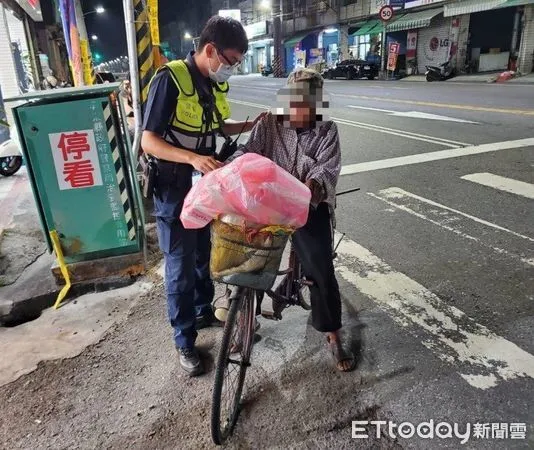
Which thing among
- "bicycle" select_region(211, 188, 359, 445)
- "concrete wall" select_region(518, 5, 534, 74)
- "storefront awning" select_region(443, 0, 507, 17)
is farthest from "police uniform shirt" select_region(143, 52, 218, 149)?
"concrete wall" select_region(518, 5, 534, 74)

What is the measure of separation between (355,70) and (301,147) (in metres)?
30.1

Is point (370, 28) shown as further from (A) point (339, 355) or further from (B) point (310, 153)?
(A) point (339, 355)

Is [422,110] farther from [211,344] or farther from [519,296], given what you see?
[211,344]

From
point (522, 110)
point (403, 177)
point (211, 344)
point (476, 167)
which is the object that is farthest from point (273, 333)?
point (522, 110)

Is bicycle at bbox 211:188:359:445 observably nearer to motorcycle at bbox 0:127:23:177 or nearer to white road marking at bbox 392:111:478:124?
motorcycle at bbox 0:127:23:177

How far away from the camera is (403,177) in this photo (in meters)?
6.73

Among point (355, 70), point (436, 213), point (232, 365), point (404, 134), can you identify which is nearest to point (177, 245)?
point (232, 365)

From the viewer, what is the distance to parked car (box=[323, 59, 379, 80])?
29719 millimetres

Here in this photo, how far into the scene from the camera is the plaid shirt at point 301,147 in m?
2.46

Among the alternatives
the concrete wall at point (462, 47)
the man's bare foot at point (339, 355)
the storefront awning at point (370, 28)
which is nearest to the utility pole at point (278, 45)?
the storefront awning at point (370, 28)

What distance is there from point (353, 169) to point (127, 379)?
17.5 feet

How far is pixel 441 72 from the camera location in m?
25.1

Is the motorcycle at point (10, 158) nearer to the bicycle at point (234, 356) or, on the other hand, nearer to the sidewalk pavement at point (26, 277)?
the sidewalk pavement at point (26, 277)

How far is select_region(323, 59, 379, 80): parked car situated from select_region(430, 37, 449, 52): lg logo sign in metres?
3.53
